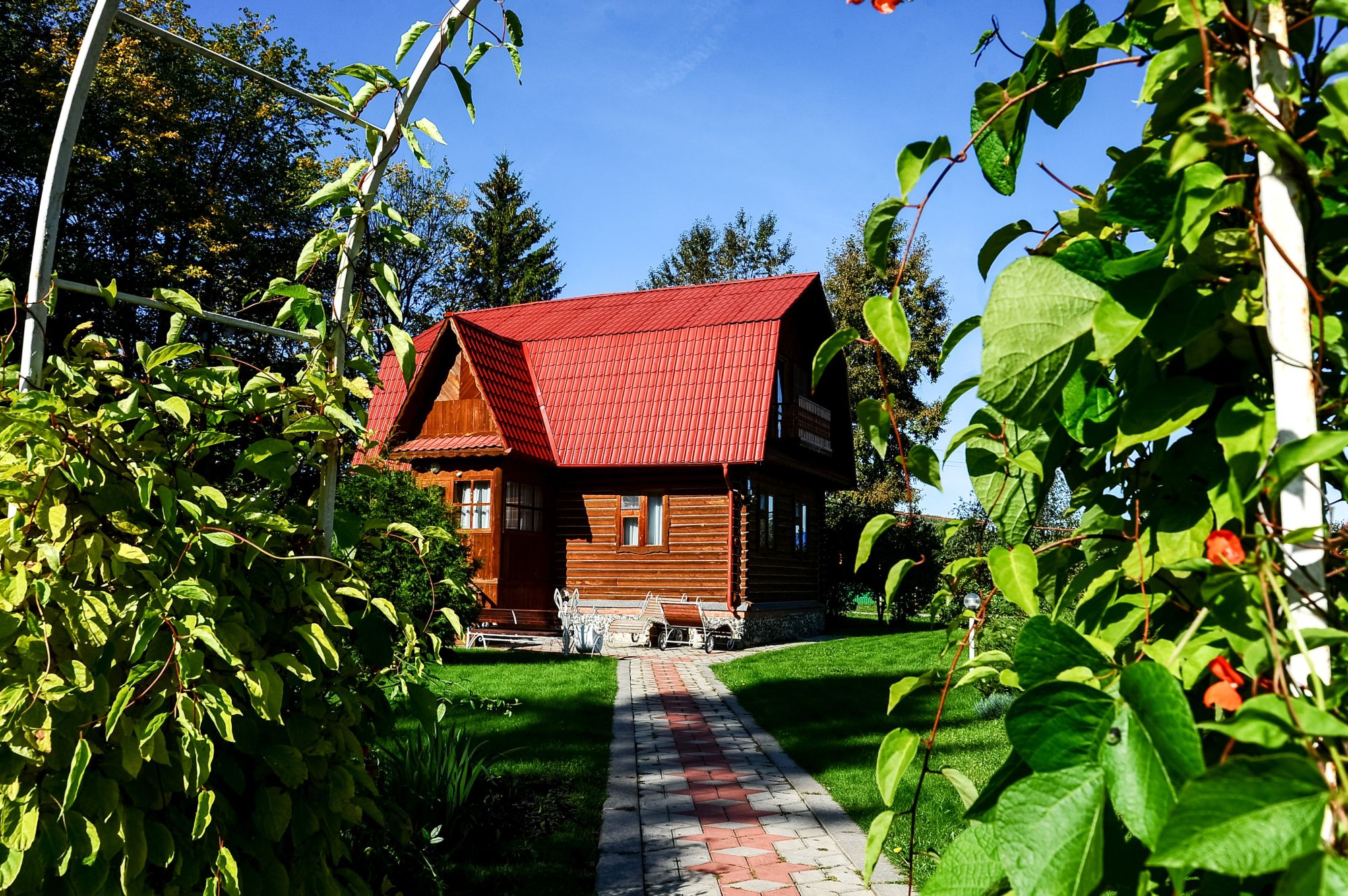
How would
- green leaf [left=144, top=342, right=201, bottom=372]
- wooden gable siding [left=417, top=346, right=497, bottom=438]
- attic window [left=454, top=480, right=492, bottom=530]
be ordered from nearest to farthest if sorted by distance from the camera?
green leaf [left=144, top=342, right=201, bottom=372] < attic window [left=454, top=480, right=492, bottom=530] < wooden gable siding [left=417, top=346, right=497, bottom=438]

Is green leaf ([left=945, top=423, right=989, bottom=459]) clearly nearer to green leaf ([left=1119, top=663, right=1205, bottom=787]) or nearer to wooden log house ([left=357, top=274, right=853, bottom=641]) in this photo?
green leaf ([left=1119, top=663, right=1205, bottom=787])

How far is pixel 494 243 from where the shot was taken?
39.6m

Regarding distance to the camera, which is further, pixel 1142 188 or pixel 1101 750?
pixel 1142 188

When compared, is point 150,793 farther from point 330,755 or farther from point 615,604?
point 615,604

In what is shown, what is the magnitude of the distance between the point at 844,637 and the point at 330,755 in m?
18.5

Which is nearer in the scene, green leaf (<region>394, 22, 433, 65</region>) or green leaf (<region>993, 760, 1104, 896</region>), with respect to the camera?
green leaf (<region>993, 760, 1104, 896</region>)

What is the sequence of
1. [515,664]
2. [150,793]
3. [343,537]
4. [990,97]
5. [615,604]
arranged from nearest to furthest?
[990,97] < [150,793] < [343,537] < [515,664] < [615,604]

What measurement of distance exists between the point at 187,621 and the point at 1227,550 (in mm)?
1991

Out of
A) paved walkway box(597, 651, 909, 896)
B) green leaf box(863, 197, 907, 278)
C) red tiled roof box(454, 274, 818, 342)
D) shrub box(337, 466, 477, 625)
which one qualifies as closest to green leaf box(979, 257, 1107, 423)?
green leaf box(863, 197, 907, 278)

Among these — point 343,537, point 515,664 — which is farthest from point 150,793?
point 515,664

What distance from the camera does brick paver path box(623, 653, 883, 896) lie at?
15.1 ft

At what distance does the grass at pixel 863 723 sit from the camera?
5.73 metres

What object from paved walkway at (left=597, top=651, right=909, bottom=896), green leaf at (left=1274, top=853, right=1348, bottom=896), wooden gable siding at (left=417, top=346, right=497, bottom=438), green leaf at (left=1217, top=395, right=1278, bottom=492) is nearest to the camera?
green leaf at (left=1274, top=853, right=1348, bottom=896)

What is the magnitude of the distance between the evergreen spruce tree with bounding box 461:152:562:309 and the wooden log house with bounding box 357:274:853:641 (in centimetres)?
1998
